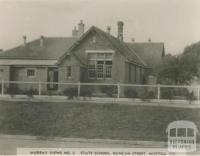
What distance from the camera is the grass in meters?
12.2

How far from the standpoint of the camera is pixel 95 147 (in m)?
10.2

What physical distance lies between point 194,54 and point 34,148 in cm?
1594

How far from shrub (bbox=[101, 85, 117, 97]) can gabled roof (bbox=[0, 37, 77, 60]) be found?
271 inches

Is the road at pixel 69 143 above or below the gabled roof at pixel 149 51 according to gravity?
below

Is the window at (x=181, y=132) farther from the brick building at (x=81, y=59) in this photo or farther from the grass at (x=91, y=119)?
the brick building at (x=81, y=59)

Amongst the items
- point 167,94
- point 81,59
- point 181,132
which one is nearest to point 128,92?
point 167,94

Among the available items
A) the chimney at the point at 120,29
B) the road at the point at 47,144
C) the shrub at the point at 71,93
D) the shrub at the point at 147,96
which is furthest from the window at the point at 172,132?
the chimney at the point at 120,29

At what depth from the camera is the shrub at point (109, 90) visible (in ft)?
66.5

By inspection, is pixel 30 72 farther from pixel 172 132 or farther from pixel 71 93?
pixel 172 132

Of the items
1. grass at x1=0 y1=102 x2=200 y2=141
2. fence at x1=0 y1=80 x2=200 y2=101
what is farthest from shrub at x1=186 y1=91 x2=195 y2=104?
grass at x1=0 y1=102 x2=200 y2=141

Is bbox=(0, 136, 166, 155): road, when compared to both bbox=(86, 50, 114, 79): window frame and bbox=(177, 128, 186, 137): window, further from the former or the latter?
bbox=(86, 50, 114, 79): window frame

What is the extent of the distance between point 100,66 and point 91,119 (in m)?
9.80

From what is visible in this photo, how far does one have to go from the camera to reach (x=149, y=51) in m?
33.3

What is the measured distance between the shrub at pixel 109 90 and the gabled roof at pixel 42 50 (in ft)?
22.6
